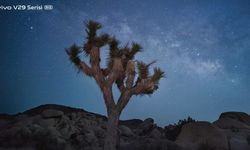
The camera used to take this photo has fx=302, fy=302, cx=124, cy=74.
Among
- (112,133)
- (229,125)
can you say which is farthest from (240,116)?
(112,133)

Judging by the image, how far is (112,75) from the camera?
12930 mm

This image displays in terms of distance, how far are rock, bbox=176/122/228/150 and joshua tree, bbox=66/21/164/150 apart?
5.43 m

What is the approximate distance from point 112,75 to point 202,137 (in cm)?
744

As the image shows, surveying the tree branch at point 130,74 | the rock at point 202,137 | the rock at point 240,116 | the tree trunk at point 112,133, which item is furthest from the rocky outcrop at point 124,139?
the rock at point 240,116

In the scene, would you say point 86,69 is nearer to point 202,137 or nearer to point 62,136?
point 62,136

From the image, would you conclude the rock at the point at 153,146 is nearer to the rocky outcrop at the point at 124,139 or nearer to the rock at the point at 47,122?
Result: the rocky outcrop at the point at 124,139

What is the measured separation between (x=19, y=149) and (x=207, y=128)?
1052 cm

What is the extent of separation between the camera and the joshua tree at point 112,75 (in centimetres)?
1291

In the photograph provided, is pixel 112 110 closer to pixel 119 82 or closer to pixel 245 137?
pixel 119 82

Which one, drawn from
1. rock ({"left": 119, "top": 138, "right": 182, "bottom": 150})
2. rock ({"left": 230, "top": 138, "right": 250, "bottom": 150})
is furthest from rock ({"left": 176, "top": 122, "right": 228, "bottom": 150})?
rock ({"left": 119, "top": 138, "right": 182, "bottom": 150})

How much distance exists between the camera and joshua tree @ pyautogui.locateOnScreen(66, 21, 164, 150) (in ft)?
42.3

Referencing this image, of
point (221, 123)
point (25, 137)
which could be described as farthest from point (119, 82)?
point (221, 123)

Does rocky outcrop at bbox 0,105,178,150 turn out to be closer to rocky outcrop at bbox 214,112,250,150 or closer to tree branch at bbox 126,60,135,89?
rocky outcrop at bbox 214,112,250,150

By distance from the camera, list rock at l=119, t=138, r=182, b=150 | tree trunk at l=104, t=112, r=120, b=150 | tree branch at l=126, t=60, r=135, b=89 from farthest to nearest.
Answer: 1. rock at l=119, t=138, r=182, b=150
2. tree branch at l=126, t=60, r=135, b=89
3. tree trunk at l=104, t=112, r=120, b=150
